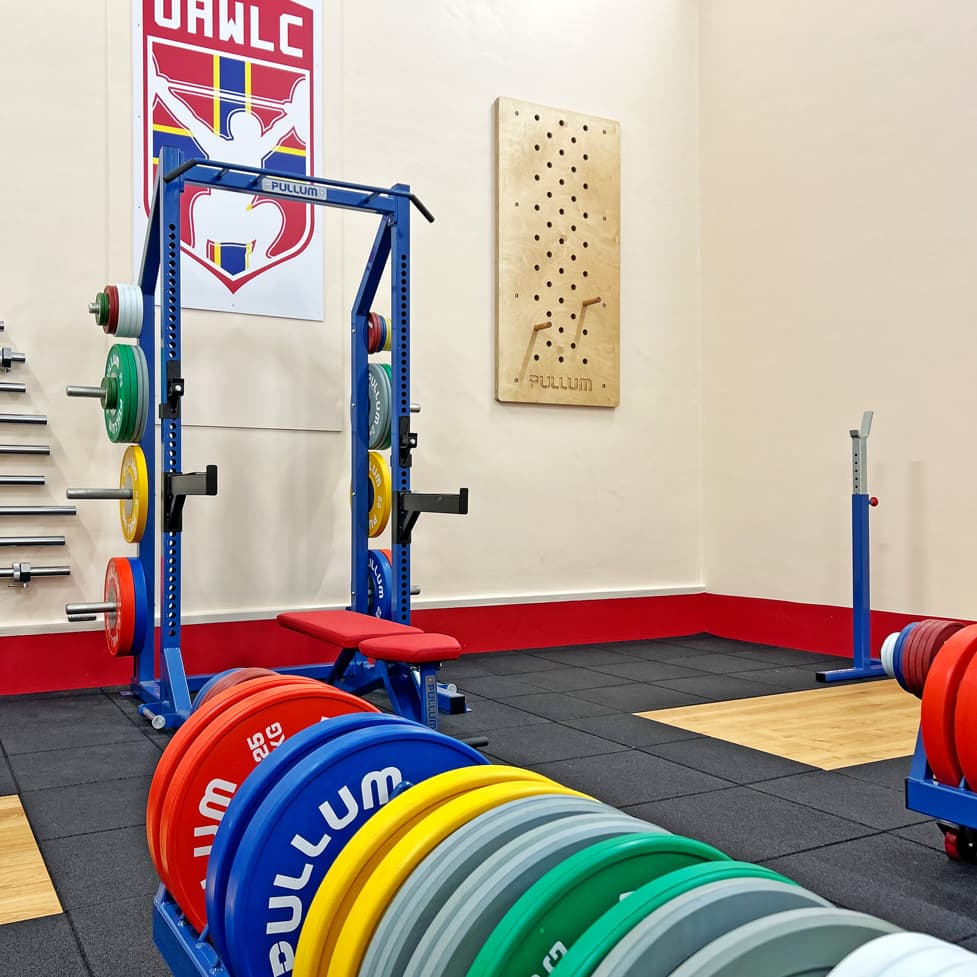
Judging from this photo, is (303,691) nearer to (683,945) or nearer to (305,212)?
(683,945)

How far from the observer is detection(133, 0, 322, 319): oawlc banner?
3676mm

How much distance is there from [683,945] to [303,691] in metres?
0.84

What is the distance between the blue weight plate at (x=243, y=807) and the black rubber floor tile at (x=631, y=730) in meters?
1.73

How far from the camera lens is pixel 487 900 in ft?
2.61

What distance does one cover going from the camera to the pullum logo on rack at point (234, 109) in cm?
369

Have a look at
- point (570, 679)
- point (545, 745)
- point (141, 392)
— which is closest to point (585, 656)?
point (570, 679)

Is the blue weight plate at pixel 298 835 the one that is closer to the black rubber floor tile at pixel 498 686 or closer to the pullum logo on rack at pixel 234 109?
the black rubber floor tile at pixel 498 686

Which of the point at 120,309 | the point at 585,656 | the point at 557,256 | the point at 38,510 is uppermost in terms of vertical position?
the point at 557,256

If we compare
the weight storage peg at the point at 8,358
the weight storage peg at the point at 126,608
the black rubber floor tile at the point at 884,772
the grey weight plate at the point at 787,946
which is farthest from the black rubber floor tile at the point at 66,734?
the grey weight plate at the point at 787,946

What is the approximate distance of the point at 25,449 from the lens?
11.1ft

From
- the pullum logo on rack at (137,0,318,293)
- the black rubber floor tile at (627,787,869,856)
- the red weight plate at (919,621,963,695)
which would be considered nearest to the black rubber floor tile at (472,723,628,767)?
the black rubber floor tile at (627,787,869,856)

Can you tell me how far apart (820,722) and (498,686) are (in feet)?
3.81

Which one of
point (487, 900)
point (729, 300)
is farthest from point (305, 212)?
point (487, 900)

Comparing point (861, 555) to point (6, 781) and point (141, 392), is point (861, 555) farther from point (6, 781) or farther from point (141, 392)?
point (6, 781)
